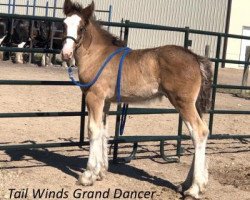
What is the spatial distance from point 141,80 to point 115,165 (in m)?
1.50

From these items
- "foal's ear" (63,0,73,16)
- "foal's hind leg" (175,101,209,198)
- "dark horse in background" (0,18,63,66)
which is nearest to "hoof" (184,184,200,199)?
"foal's hind leg" (175,101,209,198)

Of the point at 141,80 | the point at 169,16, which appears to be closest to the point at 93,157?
the point at 141,80

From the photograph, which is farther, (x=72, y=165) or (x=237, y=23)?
(x=237, y=23)

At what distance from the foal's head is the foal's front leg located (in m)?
0.55

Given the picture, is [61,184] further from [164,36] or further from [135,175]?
[164,36]

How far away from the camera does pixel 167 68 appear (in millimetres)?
5418

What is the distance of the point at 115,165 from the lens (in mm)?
6555

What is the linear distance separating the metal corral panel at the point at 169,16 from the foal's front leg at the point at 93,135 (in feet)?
70.1

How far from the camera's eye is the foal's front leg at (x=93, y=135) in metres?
5.47

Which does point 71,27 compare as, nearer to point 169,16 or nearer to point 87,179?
point 87,179

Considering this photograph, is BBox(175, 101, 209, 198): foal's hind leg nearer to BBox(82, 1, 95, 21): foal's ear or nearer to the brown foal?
the brown foal

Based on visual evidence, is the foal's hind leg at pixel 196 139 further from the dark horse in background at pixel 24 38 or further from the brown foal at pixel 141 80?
the dark horse in background at pixel 24 38

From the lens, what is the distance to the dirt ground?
556 cm

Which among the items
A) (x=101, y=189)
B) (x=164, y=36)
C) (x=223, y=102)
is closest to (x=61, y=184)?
(x=101, y=189)
